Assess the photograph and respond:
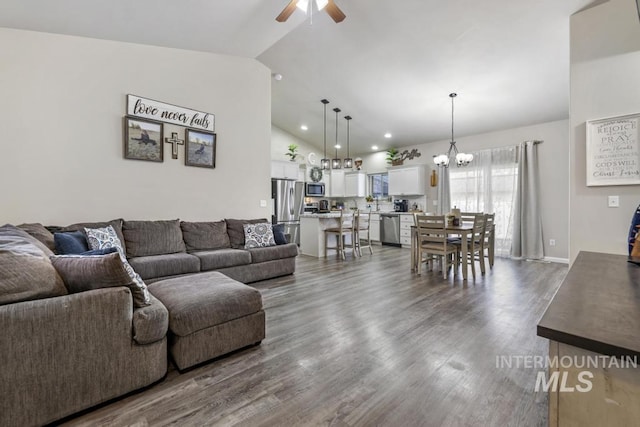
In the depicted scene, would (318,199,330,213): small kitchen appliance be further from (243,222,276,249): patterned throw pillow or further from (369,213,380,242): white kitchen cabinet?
(243,222,276,249): patterned throw pillow

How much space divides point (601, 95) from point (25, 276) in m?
4.64

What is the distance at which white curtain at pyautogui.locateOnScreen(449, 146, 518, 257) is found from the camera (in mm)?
5719

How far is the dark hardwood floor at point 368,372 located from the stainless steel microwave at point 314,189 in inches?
189

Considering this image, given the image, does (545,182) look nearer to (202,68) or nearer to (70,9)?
Answer: (202,68)

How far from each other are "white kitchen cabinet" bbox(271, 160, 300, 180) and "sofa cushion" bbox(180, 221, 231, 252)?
3.07 m

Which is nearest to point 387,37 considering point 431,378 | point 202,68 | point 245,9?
point 245,9

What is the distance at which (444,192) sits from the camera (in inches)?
262

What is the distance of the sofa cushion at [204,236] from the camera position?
3.86 meters

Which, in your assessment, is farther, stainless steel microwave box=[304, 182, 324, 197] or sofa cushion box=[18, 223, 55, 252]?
stainless steel microwave box=[304, 182, 324, 197]

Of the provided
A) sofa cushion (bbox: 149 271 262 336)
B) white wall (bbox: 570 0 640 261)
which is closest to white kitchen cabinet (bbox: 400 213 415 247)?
white wall (bbox: 570 0 640 261)

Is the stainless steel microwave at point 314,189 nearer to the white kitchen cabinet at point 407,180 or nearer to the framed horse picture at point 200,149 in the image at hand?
the white kitchen cabinet at point 407,180

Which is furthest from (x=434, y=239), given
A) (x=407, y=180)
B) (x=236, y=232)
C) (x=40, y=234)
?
(x=40, y=234)

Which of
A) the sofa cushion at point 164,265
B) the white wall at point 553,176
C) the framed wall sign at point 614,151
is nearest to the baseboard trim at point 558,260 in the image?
the white wall at point 553,176

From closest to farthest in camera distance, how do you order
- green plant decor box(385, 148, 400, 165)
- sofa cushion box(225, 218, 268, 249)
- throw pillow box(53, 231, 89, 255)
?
throw pillow box(53, 231, 89, 255) < sofa cushion box(225, 218, 268, 249) < green plant decor box(385, 148, 400, 165)
